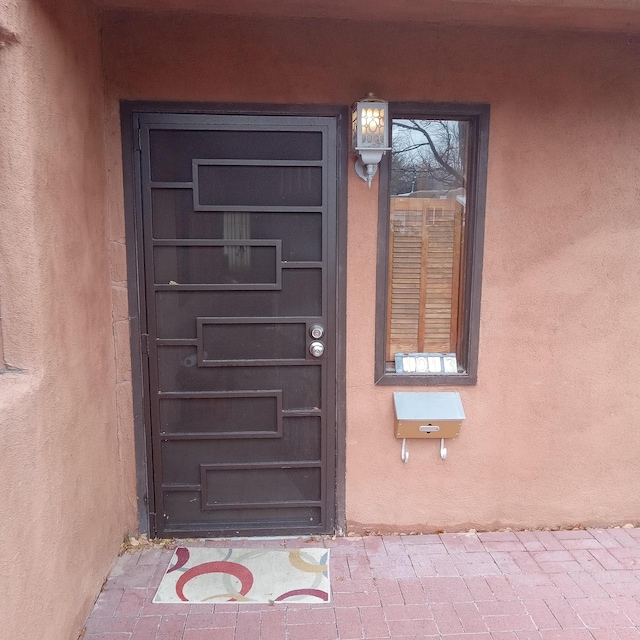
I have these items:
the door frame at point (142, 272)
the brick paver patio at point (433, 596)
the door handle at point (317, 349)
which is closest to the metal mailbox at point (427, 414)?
the door frame at point (142, 272)

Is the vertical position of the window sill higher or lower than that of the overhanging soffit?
lower

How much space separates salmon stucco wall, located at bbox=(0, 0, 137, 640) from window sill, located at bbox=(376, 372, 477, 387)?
62.7 inches

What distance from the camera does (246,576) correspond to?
8.72 ft

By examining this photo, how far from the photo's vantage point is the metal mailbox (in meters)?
2.88

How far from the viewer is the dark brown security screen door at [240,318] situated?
273 cm

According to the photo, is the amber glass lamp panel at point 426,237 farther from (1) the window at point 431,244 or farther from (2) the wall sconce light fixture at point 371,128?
(2) the wall sconce light fixture at point 371,128

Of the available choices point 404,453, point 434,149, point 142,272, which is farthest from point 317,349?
point 434,149

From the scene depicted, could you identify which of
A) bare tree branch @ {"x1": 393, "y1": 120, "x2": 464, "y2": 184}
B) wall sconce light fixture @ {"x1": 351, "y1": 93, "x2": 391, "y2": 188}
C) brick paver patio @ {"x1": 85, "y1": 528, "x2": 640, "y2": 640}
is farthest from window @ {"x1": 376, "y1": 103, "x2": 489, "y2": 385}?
brick paver patio @ {"x1": 85, "y1": 528, "x2": 640, "y2": 640}

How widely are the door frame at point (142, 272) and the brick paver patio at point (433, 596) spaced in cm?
38

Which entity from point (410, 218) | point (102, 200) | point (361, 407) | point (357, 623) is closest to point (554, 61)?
point (410, 218)

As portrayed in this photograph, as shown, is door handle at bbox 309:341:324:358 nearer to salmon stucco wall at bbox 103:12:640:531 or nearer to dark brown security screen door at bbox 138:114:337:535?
dark brown security screen door at bbox 138:114:337:535

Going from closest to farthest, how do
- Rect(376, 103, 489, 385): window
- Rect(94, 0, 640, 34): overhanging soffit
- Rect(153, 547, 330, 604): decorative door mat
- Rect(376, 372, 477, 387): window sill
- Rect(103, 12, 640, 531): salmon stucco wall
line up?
1. Rect(94, 0, 640, 34): overhanging soffit
2. Rect(153, 547, 330, 604): decorative door mat
3. Rect(103, 12, 640, 531): salmon stucco wall
4. Rect(376, 103, 489, 385): window
5. Rect(376, 372, 477, 387): window sill

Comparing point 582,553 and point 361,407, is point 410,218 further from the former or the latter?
point 582,553

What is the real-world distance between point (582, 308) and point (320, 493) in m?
1.92
